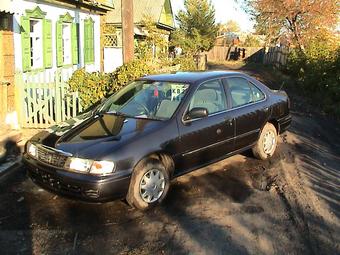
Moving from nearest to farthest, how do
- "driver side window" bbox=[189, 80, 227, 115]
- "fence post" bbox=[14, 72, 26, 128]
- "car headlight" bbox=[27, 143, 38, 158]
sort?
"car headlight" bbox=[27, 143, 38, 158] < "driver side window" bbox=[189, 80, 227, 115] < "fence post" bbox=[14, 72, 26, 128]

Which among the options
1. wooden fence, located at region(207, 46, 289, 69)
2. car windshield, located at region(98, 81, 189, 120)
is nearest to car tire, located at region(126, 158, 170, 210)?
car windshield, located at region(98, 81, 189, 120)

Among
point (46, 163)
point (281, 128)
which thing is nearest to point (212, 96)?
point (281, 128)

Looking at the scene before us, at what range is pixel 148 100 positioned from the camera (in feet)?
20.6

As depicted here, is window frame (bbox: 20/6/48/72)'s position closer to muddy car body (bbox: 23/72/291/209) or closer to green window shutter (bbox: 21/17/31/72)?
green window shutter (bbox: 21/17/31/72)

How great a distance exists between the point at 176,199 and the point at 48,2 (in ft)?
28.1

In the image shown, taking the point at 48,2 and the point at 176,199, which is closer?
the point at 176,199

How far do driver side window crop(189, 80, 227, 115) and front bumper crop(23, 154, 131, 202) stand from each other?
161cm

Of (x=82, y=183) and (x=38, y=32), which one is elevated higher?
(x=38, y=32)

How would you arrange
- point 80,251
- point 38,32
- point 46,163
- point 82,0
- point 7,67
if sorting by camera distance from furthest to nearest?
point 82,0 < point 38,32 < point 7,67 < point 46,163 < point 80,251

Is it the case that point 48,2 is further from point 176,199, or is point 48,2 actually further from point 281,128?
point 176,199

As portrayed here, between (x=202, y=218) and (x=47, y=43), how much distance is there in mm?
8757

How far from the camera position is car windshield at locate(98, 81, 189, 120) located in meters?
6.00

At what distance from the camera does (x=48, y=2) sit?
1222 centimetres

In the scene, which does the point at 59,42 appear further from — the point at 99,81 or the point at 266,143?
the point at 266,143
